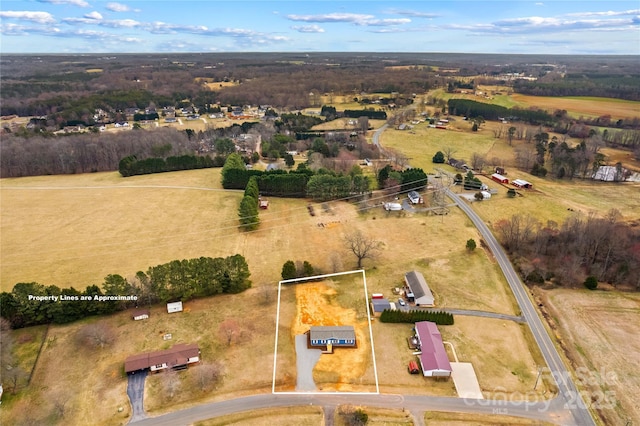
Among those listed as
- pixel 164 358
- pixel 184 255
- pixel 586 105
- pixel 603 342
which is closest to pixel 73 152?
pixel 184 255

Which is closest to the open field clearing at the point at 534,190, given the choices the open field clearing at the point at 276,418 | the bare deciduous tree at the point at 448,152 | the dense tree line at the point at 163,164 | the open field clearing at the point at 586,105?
the bare deciduous tree at the point at 448,152

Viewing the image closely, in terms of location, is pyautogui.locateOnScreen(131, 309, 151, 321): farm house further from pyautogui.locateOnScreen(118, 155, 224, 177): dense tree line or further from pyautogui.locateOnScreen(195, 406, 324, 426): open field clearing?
pyautogui.locateOnScreen(118, 155, 224, 177): dense tree line

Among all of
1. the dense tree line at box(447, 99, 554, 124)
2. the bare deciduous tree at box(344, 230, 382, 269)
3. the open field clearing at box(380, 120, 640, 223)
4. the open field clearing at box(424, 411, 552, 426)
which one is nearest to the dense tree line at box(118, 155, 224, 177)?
the bare deciduous tree at box(344, 230, 382, 269)

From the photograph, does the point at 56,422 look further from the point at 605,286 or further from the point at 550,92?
the point at 550,92

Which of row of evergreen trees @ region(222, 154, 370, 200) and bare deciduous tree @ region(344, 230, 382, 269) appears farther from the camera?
row of evergreen trees @ region(222, 154, 370, 200)

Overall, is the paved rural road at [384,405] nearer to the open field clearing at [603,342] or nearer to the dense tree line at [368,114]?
the open field clearing at [603,342]

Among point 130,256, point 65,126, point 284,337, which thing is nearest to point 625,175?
point 284,337

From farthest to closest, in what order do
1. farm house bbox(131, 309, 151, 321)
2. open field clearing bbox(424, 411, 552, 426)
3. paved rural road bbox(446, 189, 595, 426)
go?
farm house bbox(131, 309, 151, 321)
paved rural road bbox(446, 189, 595, 426)
open field clearing bbox(424, 411, 552, 426)

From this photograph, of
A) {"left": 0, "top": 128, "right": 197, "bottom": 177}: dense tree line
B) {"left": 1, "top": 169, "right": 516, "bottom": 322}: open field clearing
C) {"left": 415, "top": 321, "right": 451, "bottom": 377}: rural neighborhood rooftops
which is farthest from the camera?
{"left": 0, "top": 128, "right": 197, "bottom": 177}: dense tree line
